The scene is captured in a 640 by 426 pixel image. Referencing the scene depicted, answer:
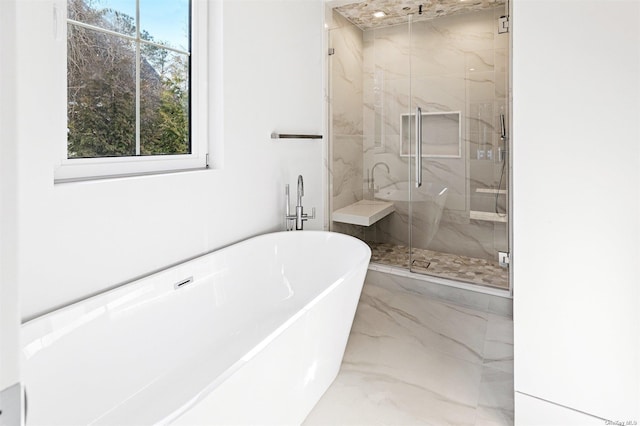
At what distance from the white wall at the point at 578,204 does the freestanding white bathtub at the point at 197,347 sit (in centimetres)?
81

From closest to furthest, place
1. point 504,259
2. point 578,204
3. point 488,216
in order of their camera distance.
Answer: point 578,204, point 504,259, point 488,216

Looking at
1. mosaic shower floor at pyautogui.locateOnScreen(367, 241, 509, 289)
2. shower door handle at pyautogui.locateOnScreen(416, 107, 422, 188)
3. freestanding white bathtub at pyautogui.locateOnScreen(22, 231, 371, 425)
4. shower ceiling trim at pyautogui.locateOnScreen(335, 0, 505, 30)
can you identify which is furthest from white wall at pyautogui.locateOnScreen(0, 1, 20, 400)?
shower ceiling trim at pyautogui.locateOnScreen(335, 0, 505, 30)

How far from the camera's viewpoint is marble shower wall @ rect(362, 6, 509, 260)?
3.17 m

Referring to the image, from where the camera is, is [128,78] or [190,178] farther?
[190,178]

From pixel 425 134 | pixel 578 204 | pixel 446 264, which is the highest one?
pixel 425 134

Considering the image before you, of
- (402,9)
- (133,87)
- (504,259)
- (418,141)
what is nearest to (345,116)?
(418,141)

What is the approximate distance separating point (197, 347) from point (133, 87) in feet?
4.32

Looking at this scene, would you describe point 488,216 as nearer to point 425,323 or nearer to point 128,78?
point 425,323

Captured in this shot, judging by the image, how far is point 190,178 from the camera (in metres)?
2.08

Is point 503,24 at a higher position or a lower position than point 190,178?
higher

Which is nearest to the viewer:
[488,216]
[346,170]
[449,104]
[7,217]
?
[7,217]

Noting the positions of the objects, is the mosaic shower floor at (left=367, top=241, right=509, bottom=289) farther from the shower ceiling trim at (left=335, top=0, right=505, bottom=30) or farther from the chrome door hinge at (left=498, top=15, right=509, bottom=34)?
the shower ceiling trim at (left=335, top=0, right=505, bottom=30)

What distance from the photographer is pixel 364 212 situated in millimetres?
3621

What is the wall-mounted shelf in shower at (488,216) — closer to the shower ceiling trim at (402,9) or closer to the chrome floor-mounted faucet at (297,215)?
the chrome floor-mounted faucet at (297,215)
